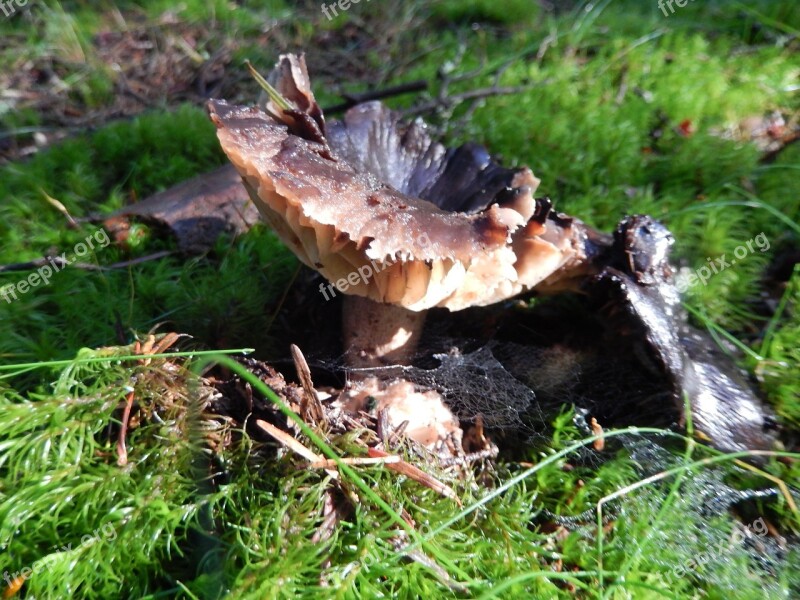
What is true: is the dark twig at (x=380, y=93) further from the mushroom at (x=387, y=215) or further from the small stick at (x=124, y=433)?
the small stick at (x=124, y=433)

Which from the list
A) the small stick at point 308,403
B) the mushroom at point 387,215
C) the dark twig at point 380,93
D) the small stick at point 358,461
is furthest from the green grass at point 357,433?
the mushroom at point 387,215

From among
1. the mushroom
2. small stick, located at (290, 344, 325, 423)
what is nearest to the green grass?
small stick, located at (290, 344, 325, 423)

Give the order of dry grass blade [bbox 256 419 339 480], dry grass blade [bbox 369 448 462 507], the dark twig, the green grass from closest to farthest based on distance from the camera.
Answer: the green grass, dry grass blade [bbox 256 419 339 480], dry grass blade [bbox 369 448 462 507], the dark twig

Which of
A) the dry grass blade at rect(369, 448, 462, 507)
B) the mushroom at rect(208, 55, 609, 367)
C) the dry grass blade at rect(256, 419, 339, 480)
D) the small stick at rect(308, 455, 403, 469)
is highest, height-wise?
the mushroom at rect(208, 55, 609, 367)

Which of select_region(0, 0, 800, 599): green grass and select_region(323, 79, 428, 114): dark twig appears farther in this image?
select_region(323, 79, 428, 114): dark twig

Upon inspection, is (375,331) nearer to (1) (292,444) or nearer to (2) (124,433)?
(1) (292,444)

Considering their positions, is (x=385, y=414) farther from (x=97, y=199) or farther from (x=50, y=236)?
(x=97, y=199)

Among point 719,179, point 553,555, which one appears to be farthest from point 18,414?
point 719,179

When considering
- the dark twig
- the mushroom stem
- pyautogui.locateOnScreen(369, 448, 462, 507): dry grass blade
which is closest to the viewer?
pyautogui.locateOnScreen(369, 448, 462, 507): dry grass blade

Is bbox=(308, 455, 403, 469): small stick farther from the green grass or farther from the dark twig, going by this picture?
the dark twig
